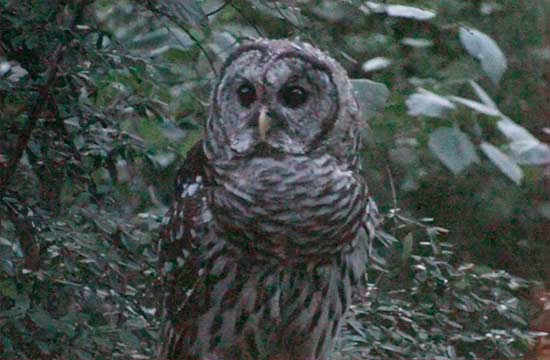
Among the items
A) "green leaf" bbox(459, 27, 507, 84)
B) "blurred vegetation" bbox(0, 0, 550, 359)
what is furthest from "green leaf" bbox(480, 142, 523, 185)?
"green leaf" bbox(459, 27, 507, 84)

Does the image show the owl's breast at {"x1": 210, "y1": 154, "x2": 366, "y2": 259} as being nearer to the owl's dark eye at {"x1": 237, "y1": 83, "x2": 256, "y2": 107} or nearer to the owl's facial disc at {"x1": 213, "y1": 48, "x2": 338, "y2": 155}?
the owl's facial disc at {"x1": 213, "y1": 48, "x2": 338, "y2": 155}

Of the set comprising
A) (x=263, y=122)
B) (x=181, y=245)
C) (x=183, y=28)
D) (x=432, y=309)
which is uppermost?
(x=183, y=28)

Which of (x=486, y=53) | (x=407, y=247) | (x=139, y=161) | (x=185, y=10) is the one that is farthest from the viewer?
(x=407, y=247)

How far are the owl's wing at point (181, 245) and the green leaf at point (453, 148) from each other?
117cm

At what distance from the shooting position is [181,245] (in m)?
3.29

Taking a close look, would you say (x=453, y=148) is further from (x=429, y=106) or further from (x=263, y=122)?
(x=263, y=122)

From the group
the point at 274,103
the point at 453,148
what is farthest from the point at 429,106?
the point at 274,103

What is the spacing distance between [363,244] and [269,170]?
0.37m

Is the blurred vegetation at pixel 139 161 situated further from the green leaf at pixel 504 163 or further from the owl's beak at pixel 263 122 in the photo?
the owl's beak at pixel 263 122

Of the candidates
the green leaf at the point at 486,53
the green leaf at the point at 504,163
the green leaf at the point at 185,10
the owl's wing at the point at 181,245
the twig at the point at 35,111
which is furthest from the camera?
the owl's wing at the point at 181,245

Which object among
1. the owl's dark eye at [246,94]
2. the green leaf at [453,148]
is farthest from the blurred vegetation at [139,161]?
the owl's dark eye at [246,94]

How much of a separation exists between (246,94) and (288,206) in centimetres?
31

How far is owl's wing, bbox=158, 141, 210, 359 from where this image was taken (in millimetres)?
3279

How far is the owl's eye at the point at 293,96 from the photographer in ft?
10.3
